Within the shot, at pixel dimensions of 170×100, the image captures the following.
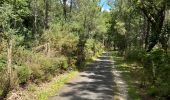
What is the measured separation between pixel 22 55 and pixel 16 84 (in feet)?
10.4

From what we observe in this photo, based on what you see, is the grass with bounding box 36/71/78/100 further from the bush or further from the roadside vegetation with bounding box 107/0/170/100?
the roadside vegetation with bounding box 107/0/170/100

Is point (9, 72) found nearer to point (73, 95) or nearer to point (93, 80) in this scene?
point (73, 95)

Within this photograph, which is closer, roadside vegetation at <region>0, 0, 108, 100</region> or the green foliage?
roadside vegetation at <region>0, 0, 108, 100</region>

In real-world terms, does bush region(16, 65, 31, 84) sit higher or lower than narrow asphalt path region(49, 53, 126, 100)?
higher

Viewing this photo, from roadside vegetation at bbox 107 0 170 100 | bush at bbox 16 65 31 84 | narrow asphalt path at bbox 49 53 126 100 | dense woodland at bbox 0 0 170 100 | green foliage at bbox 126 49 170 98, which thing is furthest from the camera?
roadside vegetation at bbox 107 0 170 100

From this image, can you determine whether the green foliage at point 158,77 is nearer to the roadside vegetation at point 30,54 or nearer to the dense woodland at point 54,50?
the dense woodland at point 54,50

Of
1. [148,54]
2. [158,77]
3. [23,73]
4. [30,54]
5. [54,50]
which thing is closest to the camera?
[23,73]

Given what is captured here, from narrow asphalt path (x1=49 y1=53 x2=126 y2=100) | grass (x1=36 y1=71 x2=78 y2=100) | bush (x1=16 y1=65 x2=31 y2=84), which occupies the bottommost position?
narrow asphalt path (x1=49 y1=53 x2=126 y2=100)

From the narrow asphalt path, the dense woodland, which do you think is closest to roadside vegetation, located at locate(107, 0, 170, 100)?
the dense woodland

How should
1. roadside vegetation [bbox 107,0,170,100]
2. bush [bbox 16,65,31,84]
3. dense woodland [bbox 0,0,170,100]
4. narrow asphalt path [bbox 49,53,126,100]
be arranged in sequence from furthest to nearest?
roadside vegetation [bbox 107,0,170,100] → narrow asphalt path [bbox 49,53,126,100] → dense woodland [bbox 0,0,170,100] → bush [bbox 16,65,31,84]

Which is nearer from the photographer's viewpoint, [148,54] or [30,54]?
[30,54]

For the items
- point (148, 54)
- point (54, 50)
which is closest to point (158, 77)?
point (54, 50)

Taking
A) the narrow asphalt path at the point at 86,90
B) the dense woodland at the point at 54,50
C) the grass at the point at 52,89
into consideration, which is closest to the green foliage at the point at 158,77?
the dense woodland at the point at 54,50

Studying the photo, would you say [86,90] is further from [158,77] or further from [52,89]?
[158,77]
